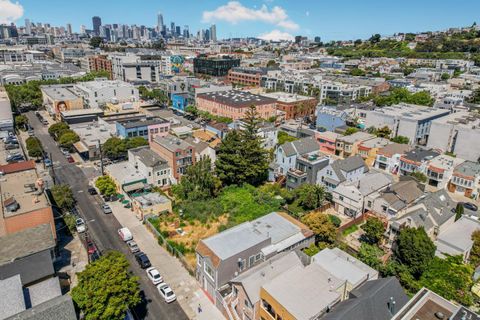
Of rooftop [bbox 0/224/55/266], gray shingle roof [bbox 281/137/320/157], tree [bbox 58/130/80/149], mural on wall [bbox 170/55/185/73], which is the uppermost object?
mural on wall [bbox 170/55/185/73]

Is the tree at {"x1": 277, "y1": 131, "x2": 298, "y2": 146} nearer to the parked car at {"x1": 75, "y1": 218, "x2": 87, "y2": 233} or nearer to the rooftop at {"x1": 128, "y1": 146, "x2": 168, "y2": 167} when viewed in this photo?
the rooftop at {"x1": 128, "y1": 146, "x2": 168, "y2": 167}

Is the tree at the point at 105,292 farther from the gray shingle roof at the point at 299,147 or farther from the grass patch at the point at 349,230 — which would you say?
the gray shingle roof at the point at 299,147

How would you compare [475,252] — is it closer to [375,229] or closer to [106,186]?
[375,229]

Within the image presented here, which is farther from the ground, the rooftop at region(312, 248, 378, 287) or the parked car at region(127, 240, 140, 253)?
the rooftop at region(312, 248, 378, 287)

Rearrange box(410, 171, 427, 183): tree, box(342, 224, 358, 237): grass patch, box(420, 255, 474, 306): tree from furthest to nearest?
box(410, 171, 427, 183): tree < box(342, 224, 358, 237): grass patch < box(420, 255, 474, 306): tree

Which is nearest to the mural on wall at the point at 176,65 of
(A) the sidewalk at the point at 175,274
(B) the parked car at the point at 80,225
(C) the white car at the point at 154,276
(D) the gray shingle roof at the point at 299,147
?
(D) the gray shingle roof at the point at 299,147

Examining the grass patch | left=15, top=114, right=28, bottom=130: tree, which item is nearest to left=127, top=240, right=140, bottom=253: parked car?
the grass patch
